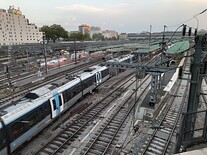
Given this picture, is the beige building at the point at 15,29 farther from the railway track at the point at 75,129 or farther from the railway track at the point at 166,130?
the railway track at the point at 166,130

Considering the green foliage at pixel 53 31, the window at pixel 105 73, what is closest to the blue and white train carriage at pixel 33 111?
the window at pixel 105 73

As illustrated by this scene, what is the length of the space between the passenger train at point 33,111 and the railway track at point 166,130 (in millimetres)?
6272

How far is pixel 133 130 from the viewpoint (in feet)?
39.1

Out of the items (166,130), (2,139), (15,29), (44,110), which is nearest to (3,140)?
(2,139)

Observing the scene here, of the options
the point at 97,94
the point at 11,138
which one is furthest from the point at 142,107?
the point at 11,138

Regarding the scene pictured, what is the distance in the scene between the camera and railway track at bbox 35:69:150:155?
9969mm

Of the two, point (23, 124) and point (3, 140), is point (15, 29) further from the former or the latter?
point (3, 140)

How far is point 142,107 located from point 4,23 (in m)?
79.4

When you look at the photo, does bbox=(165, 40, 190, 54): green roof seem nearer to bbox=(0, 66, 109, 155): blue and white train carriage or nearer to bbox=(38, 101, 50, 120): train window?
bbox=(0, 66, 109, 155): blue and white train carriage

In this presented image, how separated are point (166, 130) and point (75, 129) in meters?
6.30

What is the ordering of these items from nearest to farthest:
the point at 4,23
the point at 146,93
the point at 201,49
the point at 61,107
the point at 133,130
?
the point at 201,49, the point at 133,130, the point at 61,107, the point at 146,93, the point at 4,23

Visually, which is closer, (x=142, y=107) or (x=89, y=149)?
(x=89, y=149)

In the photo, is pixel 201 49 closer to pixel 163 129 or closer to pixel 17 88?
pixel 163 129

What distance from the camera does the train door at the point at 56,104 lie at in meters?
11.9
